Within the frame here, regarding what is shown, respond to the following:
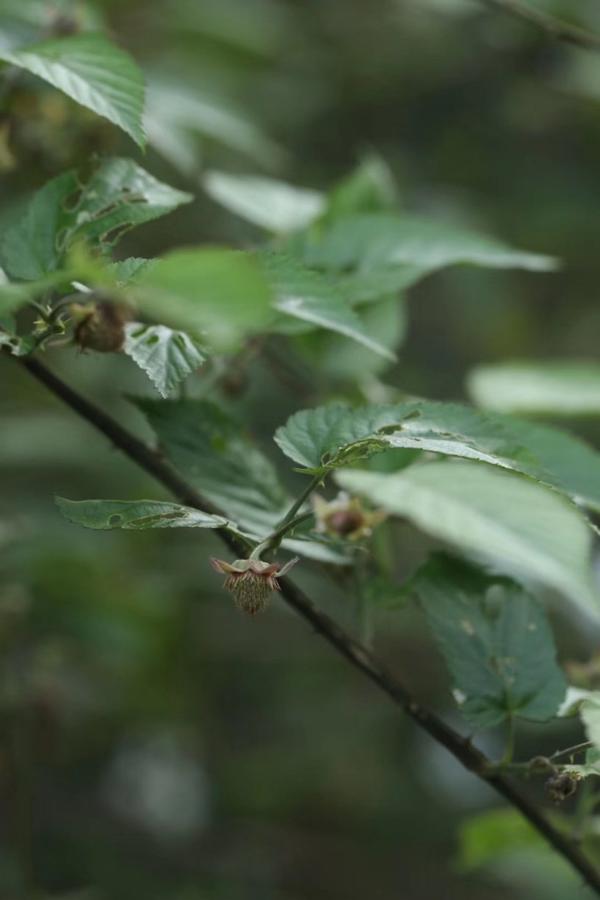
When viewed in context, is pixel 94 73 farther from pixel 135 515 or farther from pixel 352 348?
pixel 352 348

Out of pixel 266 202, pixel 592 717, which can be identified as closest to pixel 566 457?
pixel 592 717

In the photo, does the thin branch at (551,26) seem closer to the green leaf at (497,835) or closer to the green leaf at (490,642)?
the green leaf at (490,642)

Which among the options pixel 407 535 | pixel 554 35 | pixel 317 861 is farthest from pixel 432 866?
pixel 554 35

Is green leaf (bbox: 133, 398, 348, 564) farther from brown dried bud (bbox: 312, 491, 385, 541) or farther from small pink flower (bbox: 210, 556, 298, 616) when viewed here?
small pink flower (bbox: 210, 556, 298, 616)

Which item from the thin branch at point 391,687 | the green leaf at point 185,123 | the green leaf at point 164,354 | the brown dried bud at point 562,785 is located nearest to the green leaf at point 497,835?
the thin branch at point 391,687

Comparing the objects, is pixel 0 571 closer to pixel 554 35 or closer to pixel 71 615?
pixel 71 615
